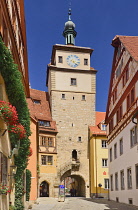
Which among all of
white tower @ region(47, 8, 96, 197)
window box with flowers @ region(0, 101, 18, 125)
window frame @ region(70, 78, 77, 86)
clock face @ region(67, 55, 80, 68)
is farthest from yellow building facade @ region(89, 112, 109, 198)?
window box with flowers @ region(0, 101, 18, 125)

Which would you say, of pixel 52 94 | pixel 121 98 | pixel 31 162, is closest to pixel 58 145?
pixel 52 94

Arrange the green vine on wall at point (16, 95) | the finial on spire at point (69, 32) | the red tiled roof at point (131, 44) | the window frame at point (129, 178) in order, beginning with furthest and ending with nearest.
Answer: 1. the finial on spire at point (69, 32)
2. the red tiled roof at point (131, 44)
3. the window frame at point (129, 178)
4. the green vine on wall at point (16, 95)

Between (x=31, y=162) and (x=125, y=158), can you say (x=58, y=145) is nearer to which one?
(x=31, y=162)

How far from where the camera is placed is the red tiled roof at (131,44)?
2208 cm

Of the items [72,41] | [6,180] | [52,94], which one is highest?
[72,41]

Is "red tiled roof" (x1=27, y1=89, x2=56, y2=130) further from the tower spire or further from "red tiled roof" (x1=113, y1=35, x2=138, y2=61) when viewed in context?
"red tiled roof" (x1=113, y1=35, x2=138, y2=61)

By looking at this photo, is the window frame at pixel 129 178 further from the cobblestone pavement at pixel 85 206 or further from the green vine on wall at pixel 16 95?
the green vine on wall at pixel 16 95

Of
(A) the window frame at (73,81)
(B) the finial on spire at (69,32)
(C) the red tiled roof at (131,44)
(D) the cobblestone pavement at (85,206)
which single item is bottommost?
(D) the cobblestone pavement at (85,206)

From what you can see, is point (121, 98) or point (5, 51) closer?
point (5, 51)

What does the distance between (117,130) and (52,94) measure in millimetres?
22900

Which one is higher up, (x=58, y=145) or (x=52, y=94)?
(x=52, y=94)

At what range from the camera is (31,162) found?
28156 millimetres

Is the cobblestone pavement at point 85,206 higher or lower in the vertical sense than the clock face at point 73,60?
lower

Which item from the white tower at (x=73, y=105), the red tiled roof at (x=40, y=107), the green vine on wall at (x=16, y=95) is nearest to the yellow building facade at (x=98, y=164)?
the white tower at (x=73, y=105)
